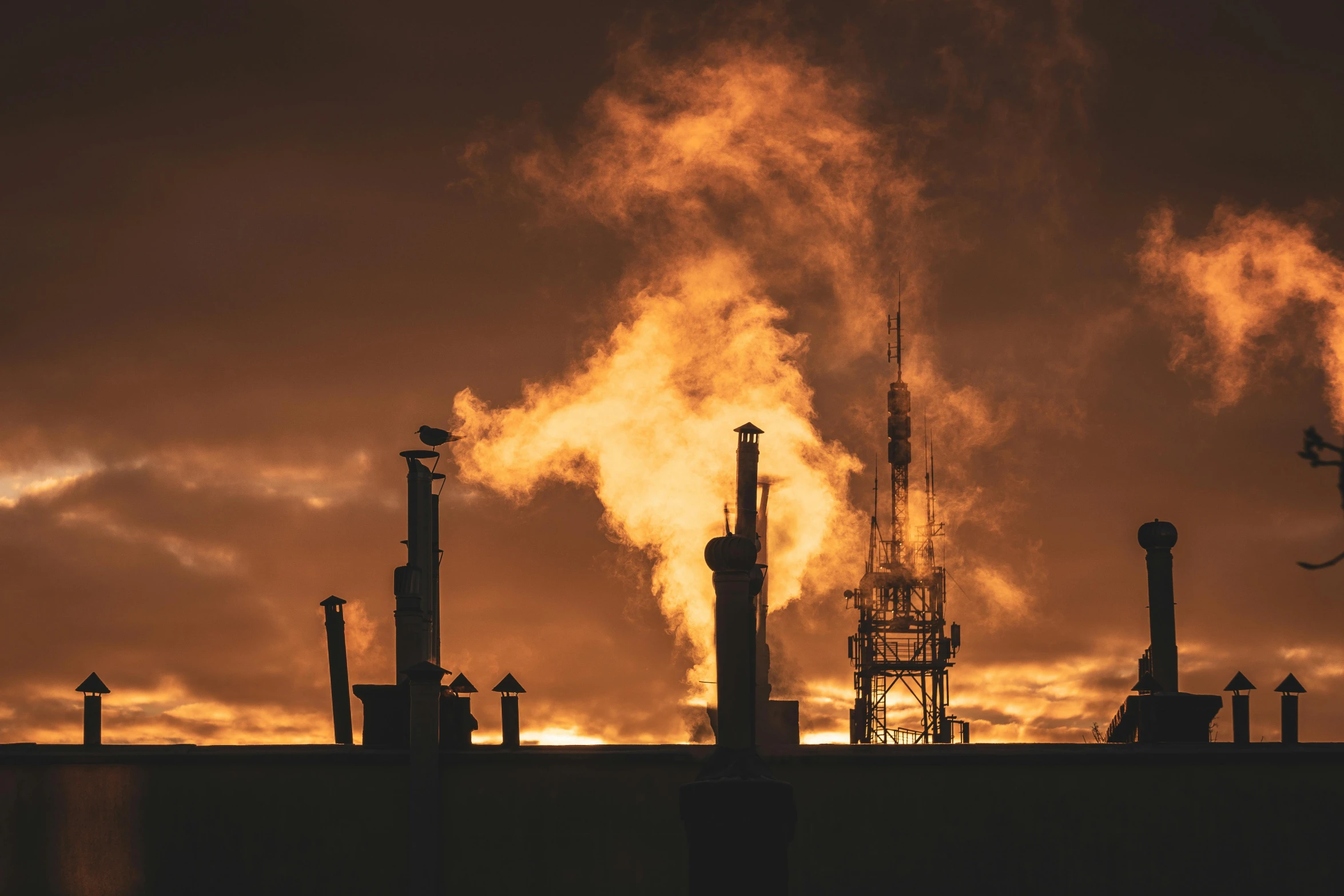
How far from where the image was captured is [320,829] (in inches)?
931

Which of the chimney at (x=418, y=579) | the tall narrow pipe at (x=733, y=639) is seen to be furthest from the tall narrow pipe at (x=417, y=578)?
the tall narrow pipe at (x=733, y=639)

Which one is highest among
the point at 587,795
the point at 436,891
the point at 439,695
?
the point at 439,695

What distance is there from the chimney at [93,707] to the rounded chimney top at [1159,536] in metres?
20.1

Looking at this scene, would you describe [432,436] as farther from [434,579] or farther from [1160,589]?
[1160,589]

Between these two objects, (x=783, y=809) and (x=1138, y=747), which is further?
(x=1138, y=747)

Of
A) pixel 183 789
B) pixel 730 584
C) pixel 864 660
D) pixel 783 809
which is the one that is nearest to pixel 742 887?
pixel 783 809

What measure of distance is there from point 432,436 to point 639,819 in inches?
520

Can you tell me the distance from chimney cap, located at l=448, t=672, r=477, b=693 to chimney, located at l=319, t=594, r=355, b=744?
277 cm

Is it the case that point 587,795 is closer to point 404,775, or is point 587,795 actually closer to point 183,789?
point 404,775

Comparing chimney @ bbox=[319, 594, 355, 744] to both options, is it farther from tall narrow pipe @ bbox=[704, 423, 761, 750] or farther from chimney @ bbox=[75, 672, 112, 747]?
tall narrow pipe @ bbox=[704, 423, 761, 750]

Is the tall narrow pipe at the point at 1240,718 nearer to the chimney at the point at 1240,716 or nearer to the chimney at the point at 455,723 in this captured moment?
the chimney at the point at 1240,716

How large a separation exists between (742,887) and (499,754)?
21.3 ft

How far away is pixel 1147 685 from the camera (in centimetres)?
2802

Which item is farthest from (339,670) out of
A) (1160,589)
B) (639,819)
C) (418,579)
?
(1160,589)
